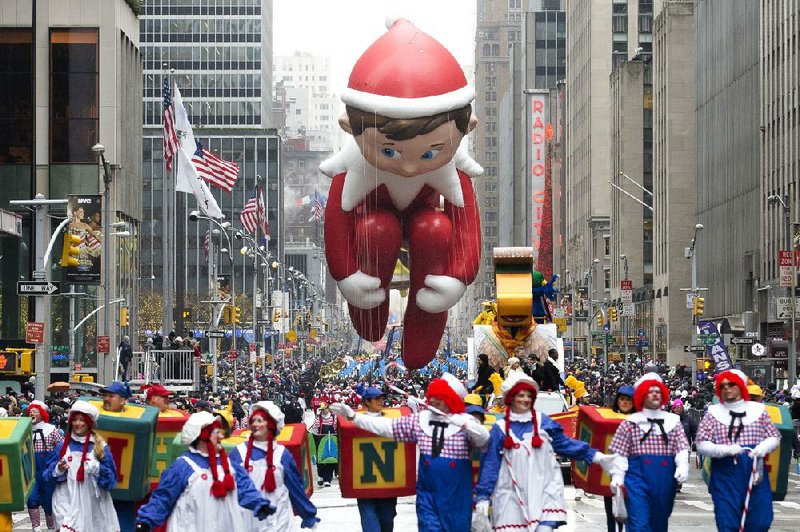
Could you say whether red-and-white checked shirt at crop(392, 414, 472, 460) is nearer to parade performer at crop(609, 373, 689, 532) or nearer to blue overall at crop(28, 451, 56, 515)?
parade performer at crop(609, 373, 689, 532)

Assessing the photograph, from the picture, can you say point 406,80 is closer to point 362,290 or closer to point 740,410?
point 362,290

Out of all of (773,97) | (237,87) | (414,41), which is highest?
(237,87)

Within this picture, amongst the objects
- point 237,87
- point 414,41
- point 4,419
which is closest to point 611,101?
point 237,87

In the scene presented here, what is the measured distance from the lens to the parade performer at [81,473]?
1288 cm

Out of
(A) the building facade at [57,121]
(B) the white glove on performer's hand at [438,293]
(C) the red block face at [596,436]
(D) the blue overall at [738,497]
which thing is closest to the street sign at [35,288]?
(B) the white glove on performer's hand at [438,293]

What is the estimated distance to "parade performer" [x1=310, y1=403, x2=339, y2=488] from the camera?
2667 centimetres

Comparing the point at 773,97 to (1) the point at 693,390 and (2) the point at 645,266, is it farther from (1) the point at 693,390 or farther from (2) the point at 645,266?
(2) the point at 645,266

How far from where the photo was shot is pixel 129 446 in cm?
1380

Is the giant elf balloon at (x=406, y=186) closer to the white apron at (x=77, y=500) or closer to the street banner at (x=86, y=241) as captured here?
the white apron at (x=77, y=500)

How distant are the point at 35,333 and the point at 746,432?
20.5 m

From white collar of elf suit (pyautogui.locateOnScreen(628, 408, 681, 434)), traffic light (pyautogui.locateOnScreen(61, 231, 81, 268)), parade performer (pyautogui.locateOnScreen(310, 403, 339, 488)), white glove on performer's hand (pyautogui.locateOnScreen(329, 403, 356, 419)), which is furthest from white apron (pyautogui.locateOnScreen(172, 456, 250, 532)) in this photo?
traffic light (pyautogui.locateOnScreen(61, 231, 81, 268))

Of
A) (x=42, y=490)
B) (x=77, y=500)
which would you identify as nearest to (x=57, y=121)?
(x=42, y=490)

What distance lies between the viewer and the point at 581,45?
12556cm

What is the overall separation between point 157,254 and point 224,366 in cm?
5431
